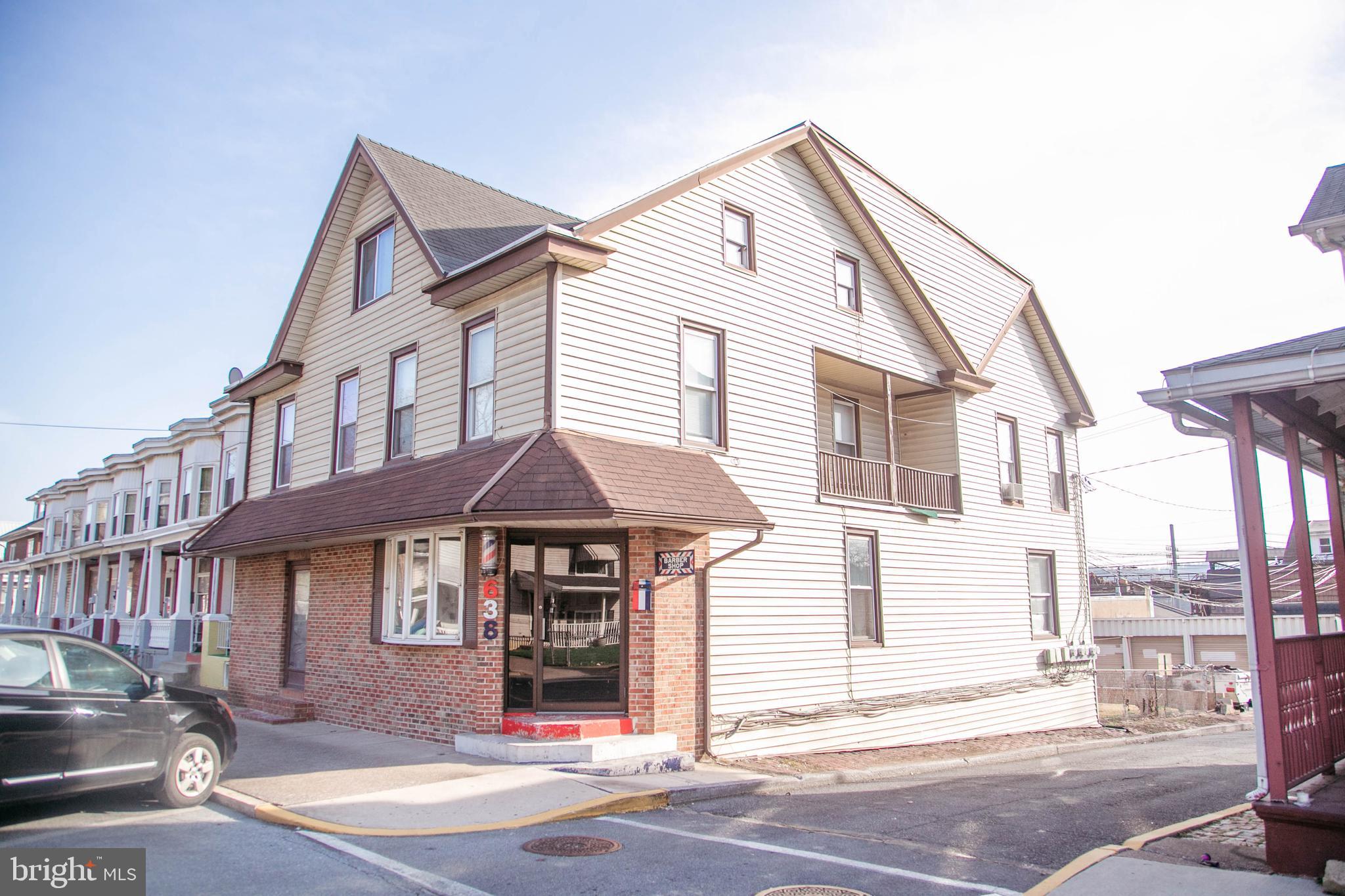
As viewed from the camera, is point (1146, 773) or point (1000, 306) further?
point (1000, 306)

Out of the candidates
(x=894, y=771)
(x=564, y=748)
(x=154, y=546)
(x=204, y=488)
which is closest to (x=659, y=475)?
(x=564, y=748)

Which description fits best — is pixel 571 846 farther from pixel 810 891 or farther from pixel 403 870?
pixel 810 891

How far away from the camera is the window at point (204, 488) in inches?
1121

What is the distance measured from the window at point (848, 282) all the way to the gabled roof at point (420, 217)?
5.35m

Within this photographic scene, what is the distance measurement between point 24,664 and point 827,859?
688 centimetres

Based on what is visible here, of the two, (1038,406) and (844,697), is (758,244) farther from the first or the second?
(1038,406)

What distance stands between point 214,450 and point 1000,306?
2381 cm

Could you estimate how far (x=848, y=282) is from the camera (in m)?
17.0

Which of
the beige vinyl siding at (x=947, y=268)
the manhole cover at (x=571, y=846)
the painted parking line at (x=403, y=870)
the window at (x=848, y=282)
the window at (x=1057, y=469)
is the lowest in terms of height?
the manhole cover at (x=571, y=846)

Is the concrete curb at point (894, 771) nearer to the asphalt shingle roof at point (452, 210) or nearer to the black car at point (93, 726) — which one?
the black car at point (93, 726)

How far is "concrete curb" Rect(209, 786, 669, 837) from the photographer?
26.2 ft

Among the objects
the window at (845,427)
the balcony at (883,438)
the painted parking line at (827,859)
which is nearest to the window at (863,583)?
the balcony at (883,438)

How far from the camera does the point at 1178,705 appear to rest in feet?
85.9

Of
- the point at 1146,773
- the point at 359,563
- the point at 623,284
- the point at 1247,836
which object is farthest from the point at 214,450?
the point at 1247,836
